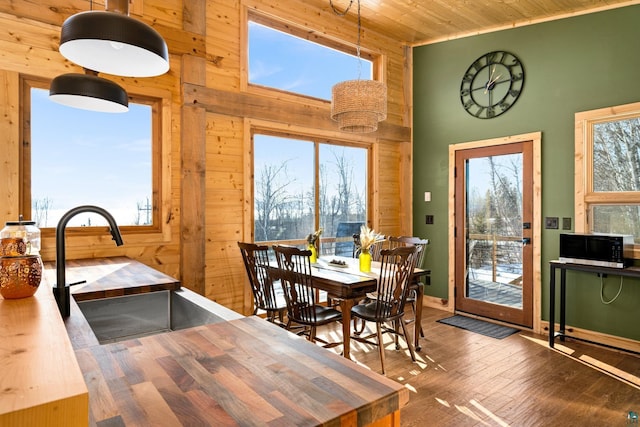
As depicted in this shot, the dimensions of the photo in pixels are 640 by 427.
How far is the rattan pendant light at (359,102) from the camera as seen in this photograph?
3420mm

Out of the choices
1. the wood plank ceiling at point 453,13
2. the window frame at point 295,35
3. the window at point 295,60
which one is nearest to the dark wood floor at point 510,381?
the window frame at point 295,35

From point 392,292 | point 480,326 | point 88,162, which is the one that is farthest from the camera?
point 480,326

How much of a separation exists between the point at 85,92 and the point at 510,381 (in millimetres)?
3436

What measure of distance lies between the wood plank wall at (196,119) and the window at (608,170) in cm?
275

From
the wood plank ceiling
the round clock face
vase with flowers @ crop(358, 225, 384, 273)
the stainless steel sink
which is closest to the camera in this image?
the stainless steel sink

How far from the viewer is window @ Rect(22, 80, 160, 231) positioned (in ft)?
10.1

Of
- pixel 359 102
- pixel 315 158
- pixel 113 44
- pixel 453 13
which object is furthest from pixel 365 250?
pixel 453 13

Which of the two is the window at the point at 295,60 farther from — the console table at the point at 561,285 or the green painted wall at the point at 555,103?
the console table at the point at 561,285

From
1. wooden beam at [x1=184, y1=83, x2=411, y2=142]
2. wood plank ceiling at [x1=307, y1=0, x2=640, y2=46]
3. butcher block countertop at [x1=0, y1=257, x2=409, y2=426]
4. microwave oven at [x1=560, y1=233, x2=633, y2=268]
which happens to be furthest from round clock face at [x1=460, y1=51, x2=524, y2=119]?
butcher block countertop at [x1=0, y1=257, x2=409, y2=426]

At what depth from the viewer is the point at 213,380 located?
0.93m

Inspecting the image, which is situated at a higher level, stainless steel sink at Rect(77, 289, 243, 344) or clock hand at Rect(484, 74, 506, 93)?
clock hand at Rect(484, 74, 506, 93)

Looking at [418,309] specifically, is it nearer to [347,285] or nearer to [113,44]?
[347,285]

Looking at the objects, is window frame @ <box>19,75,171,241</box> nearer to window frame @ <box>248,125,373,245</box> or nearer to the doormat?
window frame @ <box>248,125,373,245</box>

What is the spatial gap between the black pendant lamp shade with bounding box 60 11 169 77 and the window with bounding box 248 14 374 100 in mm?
2809
